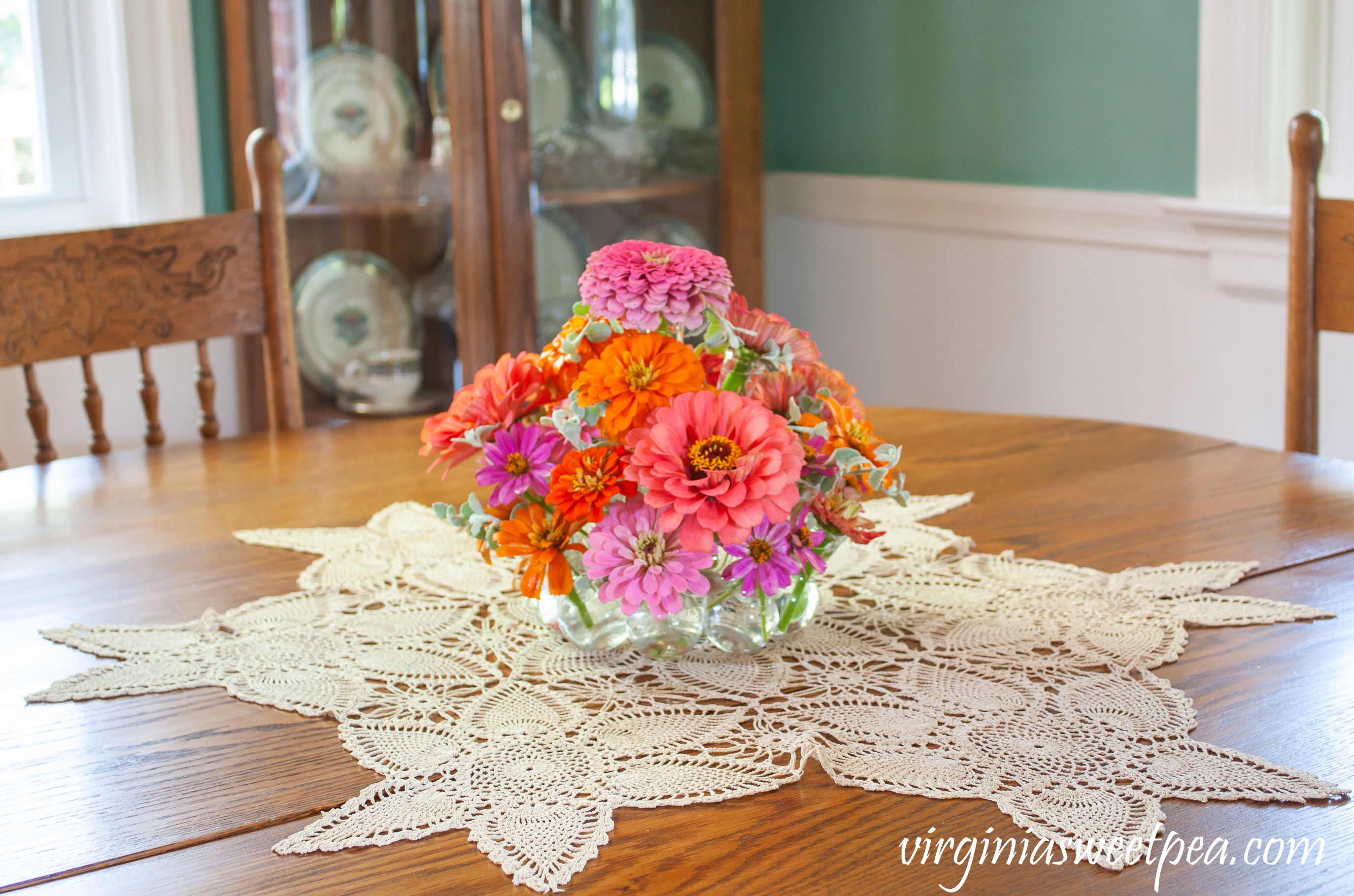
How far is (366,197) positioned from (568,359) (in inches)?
73.4

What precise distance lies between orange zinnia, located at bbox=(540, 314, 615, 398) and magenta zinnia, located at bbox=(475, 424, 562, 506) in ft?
0.12

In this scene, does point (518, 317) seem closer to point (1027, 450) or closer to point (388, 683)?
point (1027, 450)

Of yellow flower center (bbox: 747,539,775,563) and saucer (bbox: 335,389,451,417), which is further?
saucer (bbox: 335,389,451,417)

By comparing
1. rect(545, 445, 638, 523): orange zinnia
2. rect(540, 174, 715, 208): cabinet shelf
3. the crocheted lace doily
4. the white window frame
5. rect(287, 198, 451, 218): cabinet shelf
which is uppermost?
the white window frame

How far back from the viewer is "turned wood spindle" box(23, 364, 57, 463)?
1.42 meters

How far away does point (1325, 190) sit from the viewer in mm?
2119

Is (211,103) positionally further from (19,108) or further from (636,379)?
(636,379)

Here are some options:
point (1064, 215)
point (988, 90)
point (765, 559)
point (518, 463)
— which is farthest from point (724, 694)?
point (988, 90)

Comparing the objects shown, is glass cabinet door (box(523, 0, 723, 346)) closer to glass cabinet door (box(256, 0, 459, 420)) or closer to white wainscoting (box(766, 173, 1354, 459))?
glass cabinet door (box(256, 0, 459, 420))

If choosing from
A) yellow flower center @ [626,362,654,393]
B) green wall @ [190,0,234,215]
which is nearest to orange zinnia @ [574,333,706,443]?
yellow flower center @ [626,362,654,393]

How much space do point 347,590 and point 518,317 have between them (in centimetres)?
167

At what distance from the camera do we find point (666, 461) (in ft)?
2.54

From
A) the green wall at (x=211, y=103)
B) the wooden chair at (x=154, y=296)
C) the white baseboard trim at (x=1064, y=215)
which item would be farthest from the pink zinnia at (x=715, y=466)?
the green wall at (x=211, y=103)

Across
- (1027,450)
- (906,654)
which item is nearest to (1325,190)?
(1027,450)
